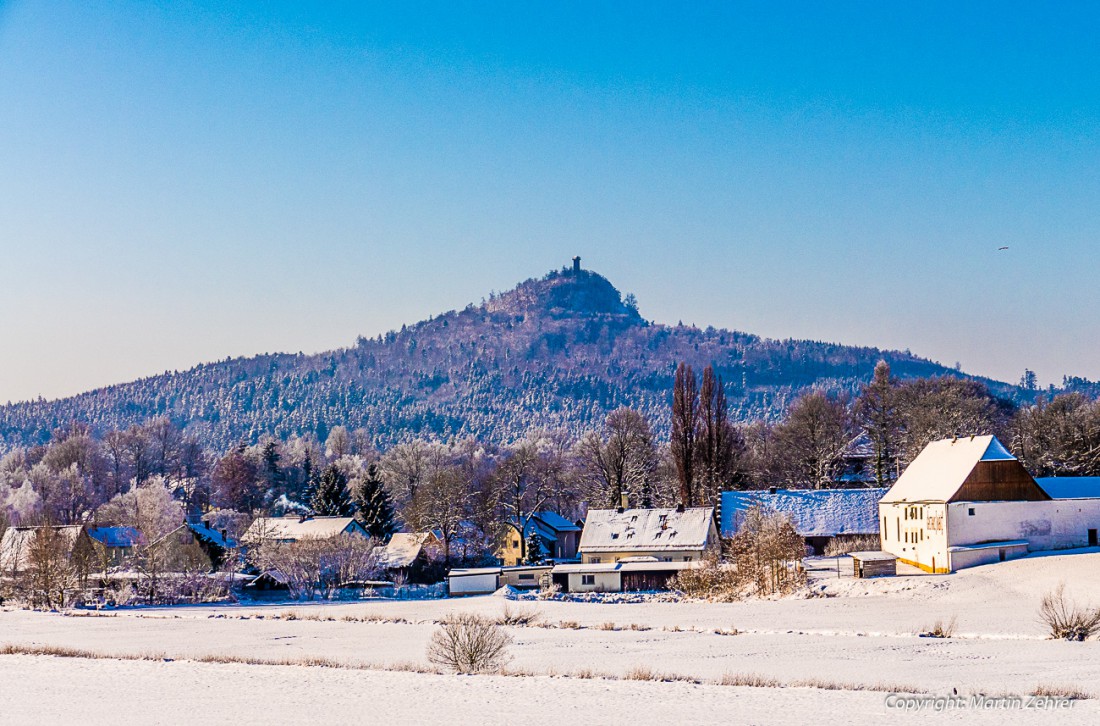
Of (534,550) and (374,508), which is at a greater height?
(374,508)

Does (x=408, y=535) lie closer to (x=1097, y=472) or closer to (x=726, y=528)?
(x=726, y=528)

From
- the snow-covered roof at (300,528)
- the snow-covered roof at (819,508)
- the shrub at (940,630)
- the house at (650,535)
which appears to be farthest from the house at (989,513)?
the snow-covered roof at (300,528)

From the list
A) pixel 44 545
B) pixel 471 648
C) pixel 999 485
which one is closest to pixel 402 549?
pixel 44 545

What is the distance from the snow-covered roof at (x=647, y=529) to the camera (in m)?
64.1

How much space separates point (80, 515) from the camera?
11194cm

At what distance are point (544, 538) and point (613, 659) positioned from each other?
159ft

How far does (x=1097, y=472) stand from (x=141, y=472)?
332ft

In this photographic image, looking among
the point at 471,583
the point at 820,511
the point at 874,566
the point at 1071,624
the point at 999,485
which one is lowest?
the point at 471,583

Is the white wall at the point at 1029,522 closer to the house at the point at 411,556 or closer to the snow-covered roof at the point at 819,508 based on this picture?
the snow-covered roof at the point at 819,508

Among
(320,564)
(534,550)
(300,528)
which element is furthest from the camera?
(300,528)

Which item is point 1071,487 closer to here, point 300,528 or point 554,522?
point 554,522

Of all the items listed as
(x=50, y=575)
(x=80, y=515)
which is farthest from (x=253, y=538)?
(x=80, y=515)

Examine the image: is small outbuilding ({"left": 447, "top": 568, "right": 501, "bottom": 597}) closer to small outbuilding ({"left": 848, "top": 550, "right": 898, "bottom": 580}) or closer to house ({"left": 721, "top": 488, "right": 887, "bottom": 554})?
house ({"left": 721, "top": 488, "right": 887, "bottom": 554})

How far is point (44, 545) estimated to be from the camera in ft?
194
